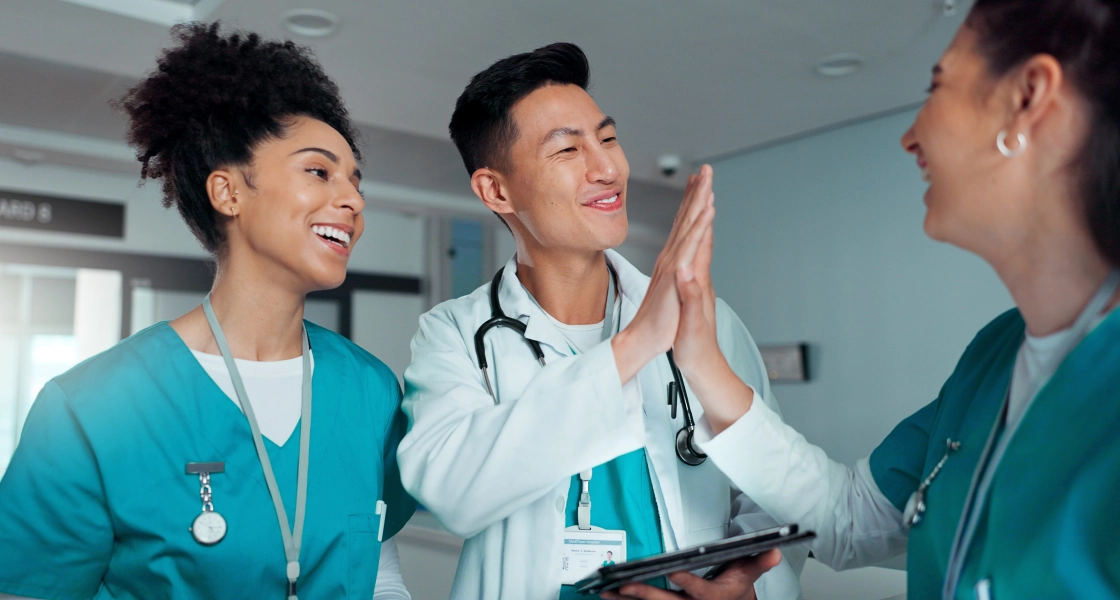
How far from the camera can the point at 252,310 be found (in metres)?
1.49

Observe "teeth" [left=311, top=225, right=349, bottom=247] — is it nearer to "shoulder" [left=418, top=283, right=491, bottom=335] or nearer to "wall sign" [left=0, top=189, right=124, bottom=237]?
"shoulder" [left=418, top=283, right=491, bottom=335]

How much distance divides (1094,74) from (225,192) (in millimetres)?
1323

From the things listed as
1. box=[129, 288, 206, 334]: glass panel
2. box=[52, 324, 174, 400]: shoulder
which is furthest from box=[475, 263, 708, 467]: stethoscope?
box=[129, 288, 206, 334]: glass panel

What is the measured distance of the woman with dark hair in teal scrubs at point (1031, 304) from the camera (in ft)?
2.63

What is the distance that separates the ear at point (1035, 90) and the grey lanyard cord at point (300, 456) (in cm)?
117

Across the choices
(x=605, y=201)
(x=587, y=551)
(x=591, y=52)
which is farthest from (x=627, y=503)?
(x=591, y=52)

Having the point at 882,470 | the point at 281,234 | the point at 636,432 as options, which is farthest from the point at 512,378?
the point at 882,470

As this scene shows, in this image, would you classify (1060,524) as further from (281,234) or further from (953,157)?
(281,234)

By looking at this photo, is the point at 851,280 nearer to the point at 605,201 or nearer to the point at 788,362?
the point at 788,362

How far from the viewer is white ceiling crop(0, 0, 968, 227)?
3.34 meters

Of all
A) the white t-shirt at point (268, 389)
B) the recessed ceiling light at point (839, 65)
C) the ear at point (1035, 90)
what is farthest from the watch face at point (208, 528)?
the recessed ceiling light at point (839, 65)

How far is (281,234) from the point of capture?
57.1 inches

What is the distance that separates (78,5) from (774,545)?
11.1ft

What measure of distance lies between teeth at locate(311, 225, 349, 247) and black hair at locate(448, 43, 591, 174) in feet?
1.20
